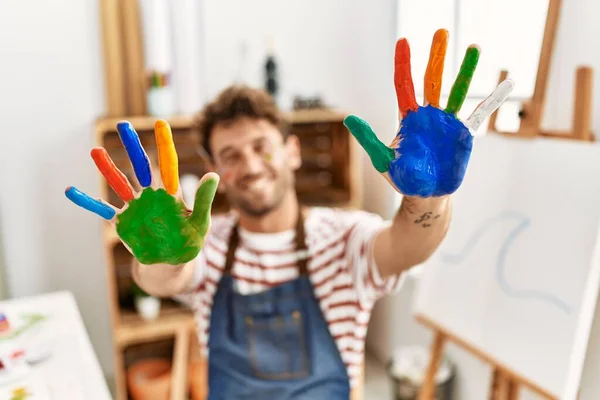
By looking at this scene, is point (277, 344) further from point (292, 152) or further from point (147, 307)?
point (147, 307)

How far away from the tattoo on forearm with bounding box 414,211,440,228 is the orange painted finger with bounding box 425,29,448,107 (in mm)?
174

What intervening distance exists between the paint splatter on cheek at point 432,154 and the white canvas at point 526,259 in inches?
21.7

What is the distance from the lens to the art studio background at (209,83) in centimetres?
183

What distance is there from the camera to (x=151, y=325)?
196 centimetres

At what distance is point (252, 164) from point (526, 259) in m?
0.65

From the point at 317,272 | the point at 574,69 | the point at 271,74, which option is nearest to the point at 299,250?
the point at 317,272

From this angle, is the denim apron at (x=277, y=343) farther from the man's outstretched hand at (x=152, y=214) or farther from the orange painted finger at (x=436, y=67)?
the orange painted finger at (x=436, y=67)

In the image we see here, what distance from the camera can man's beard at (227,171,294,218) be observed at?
1199 millimetres

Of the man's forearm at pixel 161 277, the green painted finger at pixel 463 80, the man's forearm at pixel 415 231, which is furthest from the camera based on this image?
the man's forearm at pixel 161 277

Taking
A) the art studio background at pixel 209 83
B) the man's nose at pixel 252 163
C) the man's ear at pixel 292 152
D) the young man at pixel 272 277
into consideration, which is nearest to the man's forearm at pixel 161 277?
the young man at pixel 272 277

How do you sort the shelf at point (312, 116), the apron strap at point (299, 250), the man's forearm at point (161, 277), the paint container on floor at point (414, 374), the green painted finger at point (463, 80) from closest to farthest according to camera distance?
the green painted finger at point (463, 80) → the man's forearm at point (161, 277) → the apron strap at point (299, 250) → the paint container on floor at point (414, 374) → the shelf at point (312, 116)

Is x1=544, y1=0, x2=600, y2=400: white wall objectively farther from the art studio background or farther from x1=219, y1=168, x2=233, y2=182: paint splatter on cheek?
x1=219, y1=168, x2=233, y2=182: paint splatter on cheek

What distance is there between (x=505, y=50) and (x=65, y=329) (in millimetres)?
1482

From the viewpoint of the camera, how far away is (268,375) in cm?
119
